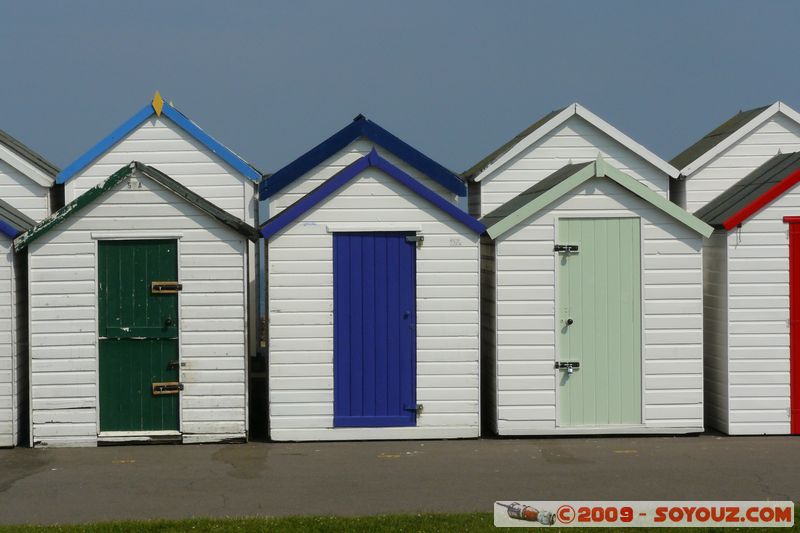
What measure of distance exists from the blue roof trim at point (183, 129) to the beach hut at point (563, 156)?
9.92 feet

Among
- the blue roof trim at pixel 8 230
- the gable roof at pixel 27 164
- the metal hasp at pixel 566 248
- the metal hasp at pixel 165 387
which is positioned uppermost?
the gable roof at pixel 27 164

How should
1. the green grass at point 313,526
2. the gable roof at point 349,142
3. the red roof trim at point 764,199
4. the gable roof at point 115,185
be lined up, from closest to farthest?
the green grass at point 313,526 → the gable roof at point 115,185 → the red roof trim at point 764,199 → the gable roof at point 349,142

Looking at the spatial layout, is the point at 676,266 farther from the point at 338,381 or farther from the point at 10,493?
the point at 10,493

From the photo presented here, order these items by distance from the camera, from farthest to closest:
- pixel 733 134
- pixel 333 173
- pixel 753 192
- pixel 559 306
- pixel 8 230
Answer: pixel 733 134 < pixel 333 173 < pixel 753 192 < pixel 559 306 < pixel 8 230

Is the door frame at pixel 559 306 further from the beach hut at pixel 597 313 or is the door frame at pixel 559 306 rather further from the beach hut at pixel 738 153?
the beach hut at pixel 738 153

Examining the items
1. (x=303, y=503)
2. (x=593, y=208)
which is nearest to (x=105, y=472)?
(x=303, y=503)

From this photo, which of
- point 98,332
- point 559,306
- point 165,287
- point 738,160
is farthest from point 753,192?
point 98,332

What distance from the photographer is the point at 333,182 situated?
13.3m

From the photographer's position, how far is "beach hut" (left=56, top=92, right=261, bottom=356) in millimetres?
14383

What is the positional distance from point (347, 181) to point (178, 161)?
2.33 m

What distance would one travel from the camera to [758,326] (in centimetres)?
1372

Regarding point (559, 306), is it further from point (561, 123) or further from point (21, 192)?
point (21, 192)

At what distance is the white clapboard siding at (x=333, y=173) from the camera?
14.3m

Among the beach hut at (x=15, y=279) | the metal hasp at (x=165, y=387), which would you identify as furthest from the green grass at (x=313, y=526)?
the beach hut at (x=15, y=279)
